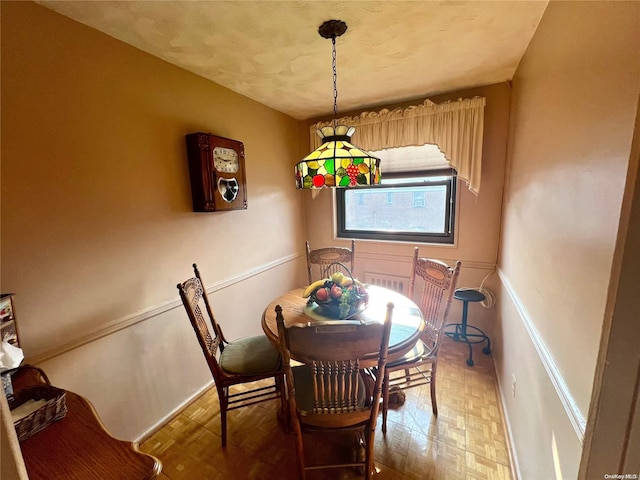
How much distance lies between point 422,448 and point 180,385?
167 cm

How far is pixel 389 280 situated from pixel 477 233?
3.21ft

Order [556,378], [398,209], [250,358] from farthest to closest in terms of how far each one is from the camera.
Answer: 1. [398,209]
2. [250,358]
3. [556,378]

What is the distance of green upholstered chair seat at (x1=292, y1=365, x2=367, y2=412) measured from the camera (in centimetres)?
130

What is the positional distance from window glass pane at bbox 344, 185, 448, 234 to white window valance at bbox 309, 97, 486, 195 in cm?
37

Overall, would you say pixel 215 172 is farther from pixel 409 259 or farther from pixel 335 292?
pixel 409 259

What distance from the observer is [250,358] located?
1716 millimetres

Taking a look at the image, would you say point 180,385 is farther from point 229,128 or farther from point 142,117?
point 229,128

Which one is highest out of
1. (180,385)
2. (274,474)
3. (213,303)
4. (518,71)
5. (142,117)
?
(518,71)

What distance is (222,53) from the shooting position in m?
1.69

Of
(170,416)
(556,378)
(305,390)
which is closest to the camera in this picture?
(556,378)

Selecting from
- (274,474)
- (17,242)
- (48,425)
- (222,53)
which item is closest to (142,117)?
(222,53)

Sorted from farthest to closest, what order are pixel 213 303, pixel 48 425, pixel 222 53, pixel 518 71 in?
pixel 213 303 → pixel 518 71 → pixel 222 53 → pixel 48 425

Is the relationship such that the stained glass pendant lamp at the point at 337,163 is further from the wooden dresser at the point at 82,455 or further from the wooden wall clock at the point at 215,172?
the wooden dresser at the point at 82,455

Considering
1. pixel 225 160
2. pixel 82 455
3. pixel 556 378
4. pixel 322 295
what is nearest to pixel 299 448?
pixel 322 295
